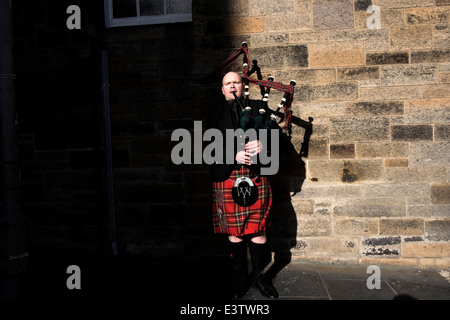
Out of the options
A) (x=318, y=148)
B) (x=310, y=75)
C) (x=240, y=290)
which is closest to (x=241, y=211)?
(x=240, y=290)

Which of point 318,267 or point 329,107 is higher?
point 329,107

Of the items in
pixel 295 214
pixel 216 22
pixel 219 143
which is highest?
pixel 216 22

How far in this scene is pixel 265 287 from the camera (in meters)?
2.98

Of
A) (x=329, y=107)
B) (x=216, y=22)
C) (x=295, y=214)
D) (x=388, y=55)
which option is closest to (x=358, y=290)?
(x=295, y=214)

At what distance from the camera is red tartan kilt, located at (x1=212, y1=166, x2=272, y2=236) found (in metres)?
2.92

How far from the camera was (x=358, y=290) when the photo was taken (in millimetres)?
3041

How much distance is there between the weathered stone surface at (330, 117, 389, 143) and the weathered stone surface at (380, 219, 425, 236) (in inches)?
35.7

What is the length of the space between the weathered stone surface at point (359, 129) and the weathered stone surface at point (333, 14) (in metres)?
1.01

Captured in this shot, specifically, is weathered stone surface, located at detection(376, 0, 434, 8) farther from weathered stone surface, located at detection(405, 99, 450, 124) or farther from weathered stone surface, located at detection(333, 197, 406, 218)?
weathered stone surface, located at detection(333, 197, 406, 218)

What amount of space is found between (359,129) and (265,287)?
76.0 inches

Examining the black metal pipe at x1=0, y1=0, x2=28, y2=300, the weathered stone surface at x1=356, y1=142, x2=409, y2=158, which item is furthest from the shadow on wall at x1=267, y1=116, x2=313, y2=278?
the black metal pipe at x1=0, y1=0, x2=28, y2=300
